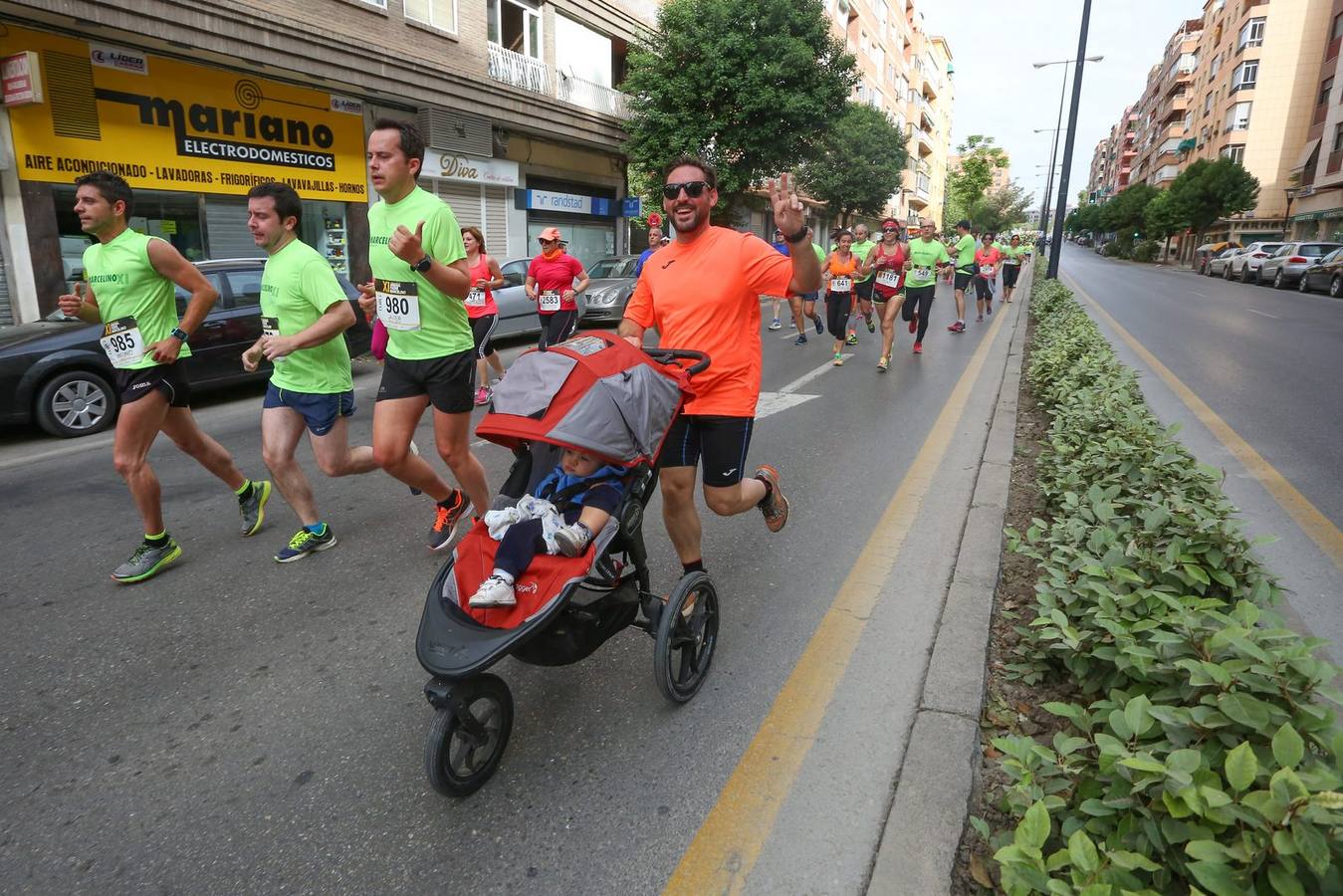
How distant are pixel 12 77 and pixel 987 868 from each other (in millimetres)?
14010

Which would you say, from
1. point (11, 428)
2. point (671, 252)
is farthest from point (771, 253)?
point (11, 428)

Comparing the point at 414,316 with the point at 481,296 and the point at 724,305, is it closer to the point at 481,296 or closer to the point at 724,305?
the point at 724,305

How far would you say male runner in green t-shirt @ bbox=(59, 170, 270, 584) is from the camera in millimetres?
3869

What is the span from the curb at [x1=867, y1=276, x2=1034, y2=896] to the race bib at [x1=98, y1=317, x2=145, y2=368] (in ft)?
12.7

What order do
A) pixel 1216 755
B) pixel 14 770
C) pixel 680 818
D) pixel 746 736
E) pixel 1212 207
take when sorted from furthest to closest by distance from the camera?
1. pixel 1212 207
2. pixel 746 736
3. pixel 14 770
4. pixel 680 818
5. pixel 1216 755

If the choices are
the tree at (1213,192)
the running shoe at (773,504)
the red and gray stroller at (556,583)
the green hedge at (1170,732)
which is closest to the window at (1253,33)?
the tree at (1213,192)

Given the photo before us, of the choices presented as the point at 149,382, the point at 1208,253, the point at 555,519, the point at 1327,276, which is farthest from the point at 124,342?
the point at 1208,253

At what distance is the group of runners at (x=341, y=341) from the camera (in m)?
3.26

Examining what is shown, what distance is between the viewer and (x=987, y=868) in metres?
2.01

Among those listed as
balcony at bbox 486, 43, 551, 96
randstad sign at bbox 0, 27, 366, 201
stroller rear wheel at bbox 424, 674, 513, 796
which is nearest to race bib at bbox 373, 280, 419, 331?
stroller rear wheel at bbox 424, 674, 513, 796

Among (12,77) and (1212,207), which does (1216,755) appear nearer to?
(12,77)

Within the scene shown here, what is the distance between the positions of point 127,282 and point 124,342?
0.30 m

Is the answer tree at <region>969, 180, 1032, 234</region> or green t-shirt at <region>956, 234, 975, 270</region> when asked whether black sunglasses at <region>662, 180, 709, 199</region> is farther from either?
tree at <region>969, 180, 1032, 234</region>

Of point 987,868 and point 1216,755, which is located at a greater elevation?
point 1216,755
